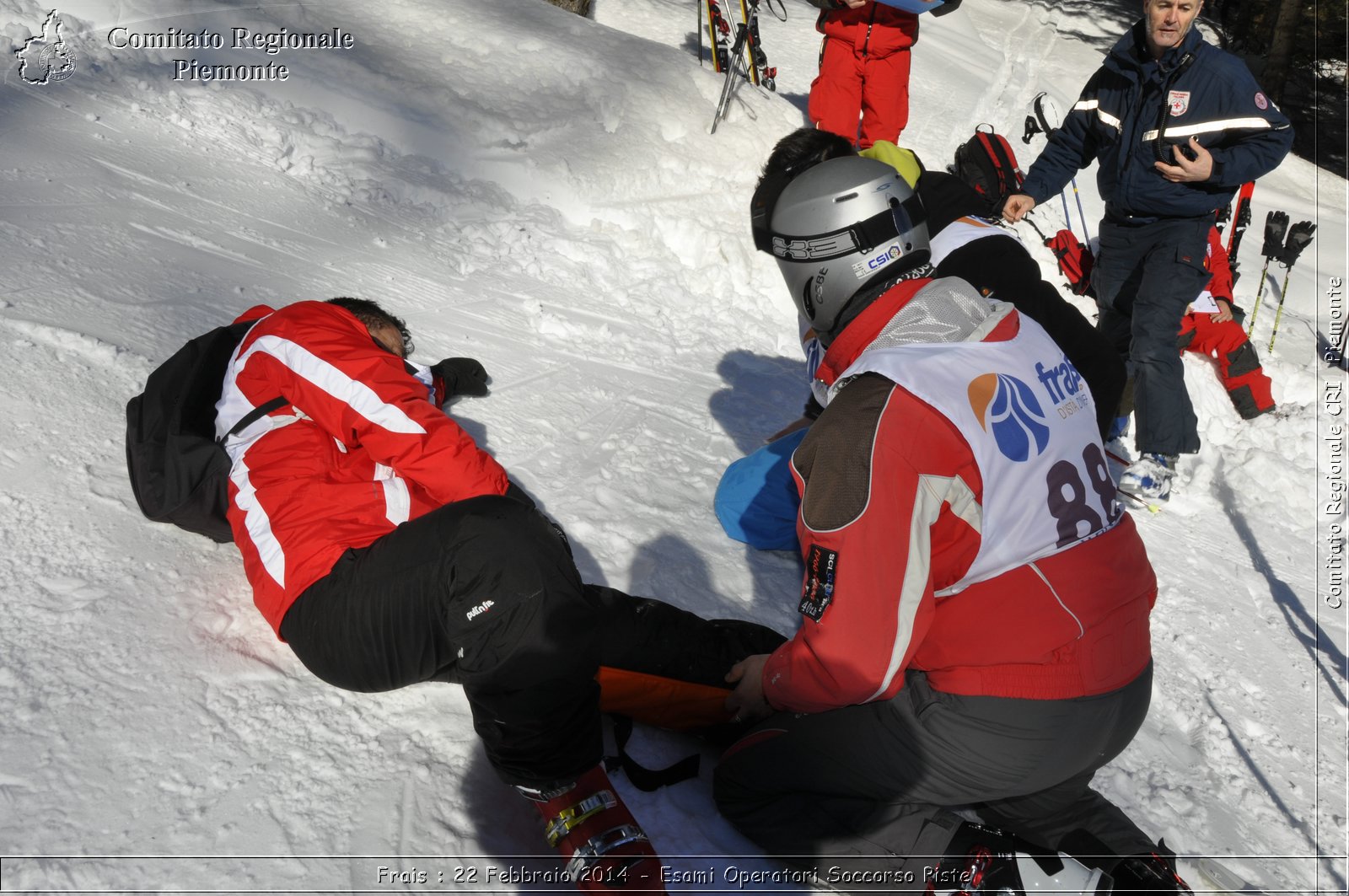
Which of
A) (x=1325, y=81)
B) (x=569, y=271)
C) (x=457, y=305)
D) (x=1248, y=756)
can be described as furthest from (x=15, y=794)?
(x=1325, y=81)

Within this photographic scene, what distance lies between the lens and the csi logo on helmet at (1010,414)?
74.5 inches

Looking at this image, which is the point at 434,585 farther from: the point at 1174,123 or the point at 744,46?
the point at 744,46

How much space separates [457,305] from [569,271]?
842 mm

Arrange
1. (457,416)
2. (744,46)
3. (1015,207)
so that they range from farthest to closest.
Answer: (744,46) < (1015,207) < (457,416)

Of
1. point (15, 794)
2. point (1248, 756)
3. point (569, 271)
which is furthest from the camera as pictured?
point (569, 271)

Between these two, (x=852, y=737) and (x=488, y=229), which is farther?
(x=488, y=229)

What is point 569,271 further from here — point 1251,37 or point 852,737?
point 1251,37

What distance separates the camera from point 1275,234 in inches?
280

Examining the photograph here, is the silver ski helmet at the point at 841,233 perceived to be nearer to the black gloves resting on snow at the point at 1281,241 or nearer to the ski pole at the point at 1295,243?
the ski pole at the point at 1295,243

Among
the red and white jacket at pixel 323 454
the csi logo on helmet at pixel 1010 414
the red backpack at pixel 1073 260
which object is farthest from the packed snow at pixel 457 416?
the csi logo on helmet at pixel 1010 414

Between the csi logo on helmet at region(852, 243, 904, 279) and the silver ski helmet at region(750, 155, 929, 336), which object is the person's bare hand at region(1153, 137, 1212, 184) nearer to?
the silver ski helmet at region(750, 155, 929, 336)

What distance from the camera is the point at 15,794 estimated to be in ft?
6.03

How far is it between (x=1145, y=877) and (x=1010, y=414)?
3.23 ft

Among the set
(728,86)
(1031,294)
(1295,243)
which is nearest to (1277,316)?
(1295,243)
